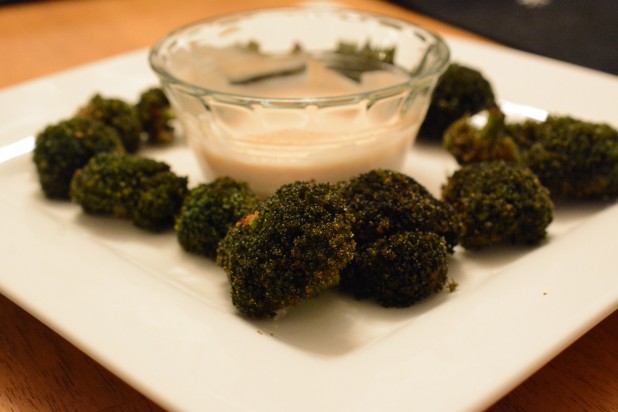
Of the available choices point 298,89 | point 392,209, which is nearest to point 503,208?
point 392,209

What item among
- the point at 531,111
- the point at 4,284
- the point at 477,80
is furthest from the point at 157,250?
the point at 531,111

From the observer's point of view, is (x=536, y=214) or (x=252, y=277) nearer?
(x=252, y=277)

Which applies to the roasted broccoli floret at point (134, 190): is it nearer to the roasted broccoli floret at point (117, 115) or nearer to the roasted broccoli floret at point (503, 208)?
the roasted broccoli floret at point (117, 115)

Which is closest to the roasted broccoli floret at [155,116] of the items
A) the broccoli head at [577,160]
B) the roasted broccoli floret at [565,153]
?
the roasted broccoli floret at [565,153]

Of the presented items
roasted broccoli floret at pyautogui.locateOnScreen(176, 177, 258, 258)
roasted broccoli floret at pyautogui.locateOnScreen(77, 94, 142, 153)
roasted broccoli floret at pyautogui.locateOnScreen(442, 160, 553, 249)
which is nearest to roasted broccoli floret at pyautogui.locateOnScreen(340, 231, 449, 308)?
roasted broccoli floret at pyautogui.locateOnScreen(442, 160, 553, 249)

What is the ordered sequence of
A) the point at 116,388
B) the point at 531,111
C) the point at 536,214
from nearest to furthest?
the point at 116,388 → the point at 536,214 → the point at 531,111

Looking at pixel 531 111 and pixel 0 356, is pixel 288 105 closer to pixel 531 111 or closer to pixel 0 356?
pixel 0 356
